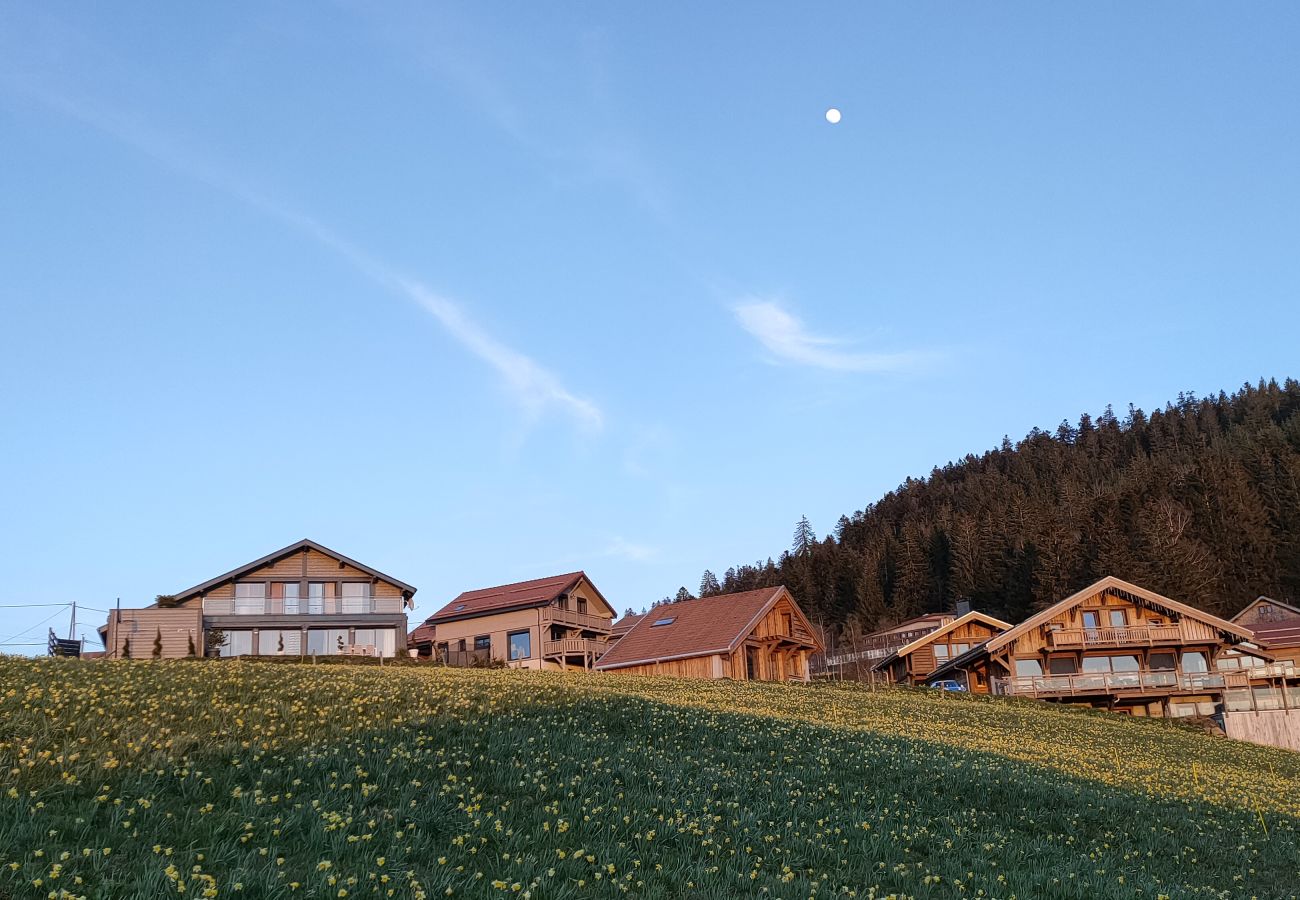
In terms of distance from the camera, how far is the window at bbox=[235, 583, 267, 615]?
57719 millimetres

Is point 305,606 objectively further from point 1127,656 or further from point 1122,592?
point 1127,656

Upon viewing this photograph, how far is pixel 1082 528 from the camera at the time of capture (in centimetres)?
10938

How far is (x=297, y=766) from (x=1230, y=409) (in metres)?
197

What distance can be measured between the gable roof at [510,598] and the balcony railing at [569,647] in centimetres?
293

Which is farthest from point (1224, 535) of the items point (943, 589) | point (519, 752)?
point (519, 752)

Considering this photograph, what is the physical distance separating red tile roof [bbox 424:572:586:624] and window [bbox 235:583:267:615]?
1619 cm

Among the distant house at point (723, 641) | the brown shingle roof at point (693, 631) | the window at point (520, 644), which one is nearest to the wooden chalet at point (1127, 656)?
the distant house at point (723, 641)

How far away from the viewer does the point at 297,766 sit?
12.2 meters

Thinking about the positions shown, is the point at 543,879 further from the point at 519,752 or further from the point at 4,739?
the point at 4,739

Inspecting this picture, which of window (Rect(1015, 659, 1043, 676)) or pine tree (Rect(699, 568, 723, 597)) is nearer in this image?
window (Rect(1015, 659, 1043, 676))

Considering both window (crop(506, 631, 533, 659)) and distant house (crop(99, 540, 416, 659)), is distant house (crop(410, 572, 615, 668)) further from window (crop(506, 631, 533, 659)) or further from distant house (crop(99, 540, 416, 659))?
distant house (crop(99, 540, 416, 659))

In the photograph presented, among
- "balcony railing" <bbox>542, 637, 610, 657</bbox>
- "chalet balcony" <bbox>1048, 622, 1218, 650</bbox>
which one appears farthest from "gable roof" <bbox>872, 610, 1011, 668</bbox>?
"balcony railing" <bbox>542, 637, 610, 657</bbox>

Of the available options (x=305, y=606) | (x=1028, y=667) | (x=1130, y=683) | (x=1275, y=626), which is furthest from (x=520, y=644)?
(x=1275, y=626)

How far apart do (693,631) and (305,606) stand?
79.1 feet
